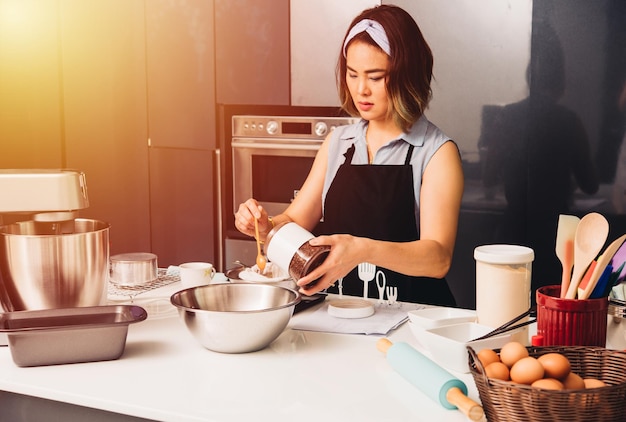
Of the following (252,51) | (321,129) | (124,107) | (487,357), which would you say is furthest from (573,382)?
(124,107)

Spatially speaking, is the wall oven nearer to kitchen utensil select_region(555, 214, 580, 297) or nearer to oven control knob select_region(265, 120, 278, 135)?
oven control knob select_region(265, 120, 278, 135)

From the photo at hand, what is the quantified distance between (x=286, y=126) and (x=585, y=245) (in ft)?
7.01

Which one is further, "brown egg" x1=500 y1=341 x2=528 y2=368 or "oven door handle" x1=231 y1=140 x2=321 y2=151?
"oven door handle" x1=231 y1=140 x2=321 y2=151

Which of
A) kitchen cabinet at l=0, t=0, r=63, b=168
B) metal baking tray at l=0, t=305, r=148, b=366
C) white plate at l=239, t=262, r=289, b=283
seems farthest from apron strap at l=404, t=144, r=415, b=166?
kitchen cabinet at l=0, t=0, r=63, b=168

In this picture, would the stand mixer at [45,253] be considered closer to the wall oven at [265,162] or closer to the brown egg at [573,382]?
the brown egg at [573,382]

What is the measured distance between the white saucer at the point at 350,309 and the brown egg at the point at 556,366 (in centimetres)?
67

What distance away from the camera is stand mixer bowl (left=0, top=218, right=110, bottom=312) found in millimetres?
1644

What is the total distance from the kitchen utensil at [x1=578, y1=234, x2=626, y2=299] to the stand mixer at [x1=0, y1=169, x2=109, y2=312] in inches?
40.1

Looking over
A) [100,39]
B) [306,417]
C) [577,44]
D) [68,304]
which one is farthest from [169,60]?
[306,417]

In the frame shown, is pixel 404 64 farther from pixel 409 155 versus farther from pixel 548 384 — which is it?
pixel 548 384

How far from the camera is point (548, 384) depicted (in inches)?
41.8

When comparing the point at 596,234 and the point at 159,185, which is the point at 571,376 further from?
the point at 159,185

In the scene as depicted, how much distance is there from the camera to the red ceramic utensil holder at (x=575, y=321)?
1.34 m

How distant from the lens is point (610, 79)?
2.70 m
